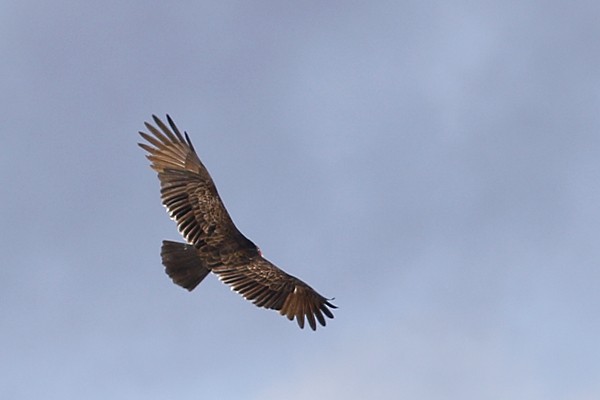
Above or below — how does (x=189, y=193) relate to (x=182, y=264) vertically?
above

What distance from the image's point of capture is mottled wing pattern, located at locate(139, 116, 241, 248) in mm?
20234

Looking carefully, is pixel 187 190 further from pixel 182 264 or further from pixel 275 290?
pixel 275 290

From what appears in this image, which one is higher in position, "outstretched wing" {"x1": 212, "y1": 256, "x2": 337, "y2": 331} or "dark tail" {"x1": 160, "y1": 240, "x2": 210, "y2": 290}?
"outstretched wing" {"x1": 212, "y1": 256, "x2": 337, "y2": 331}

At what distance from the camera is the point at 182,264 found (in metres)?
20.1

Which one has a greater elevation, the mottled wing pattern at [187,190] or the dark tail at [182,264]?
the mottled wing pattern at [187,190]

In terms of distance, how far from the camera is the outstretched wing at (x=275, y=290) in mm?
20266

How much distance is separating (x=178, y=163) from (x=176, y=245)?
7.26 ft

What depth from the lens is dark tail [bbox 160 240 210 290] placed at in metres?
20.0

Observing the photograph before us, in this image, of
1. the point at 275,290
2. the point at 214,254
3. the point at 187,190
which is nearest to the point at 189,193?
the point at 187,190

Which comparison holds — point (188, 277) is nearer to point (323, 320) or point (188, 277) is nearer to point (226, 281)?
point (226, 281)

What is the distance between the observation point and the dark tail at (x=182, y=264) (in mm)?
19984

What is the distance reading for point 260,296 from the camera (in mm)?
20609

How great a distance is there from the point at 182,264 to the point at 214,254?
797mm

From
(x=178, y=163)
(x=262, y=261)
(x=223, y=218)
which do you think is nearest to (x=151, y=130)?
(x=178, y=163)
